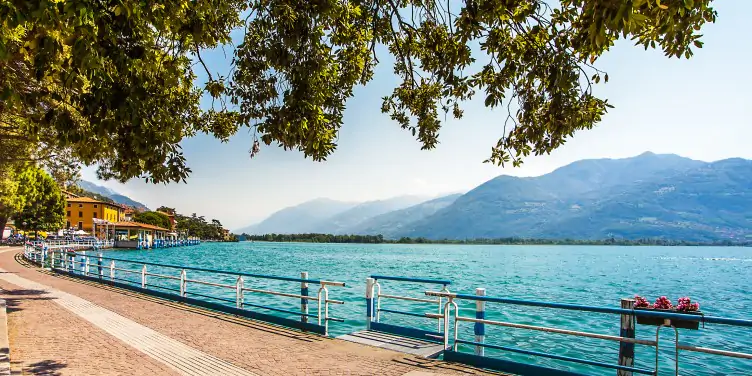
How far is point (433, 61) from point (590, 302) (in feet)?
92.4

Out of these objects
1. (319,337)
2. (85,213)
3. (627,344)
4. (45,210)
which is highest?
(627,344)

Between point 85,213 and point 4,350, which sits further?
point 85,213

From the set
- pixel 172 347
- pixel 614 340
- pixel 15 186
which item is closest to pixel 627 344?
pixel 614 340

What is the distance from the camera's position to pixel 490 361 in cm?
726

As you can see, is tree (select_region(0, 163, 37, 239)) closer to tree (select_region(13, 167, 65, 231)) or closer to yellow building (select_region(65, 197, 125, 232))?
tree (select_region(13, 167, 65, 231))

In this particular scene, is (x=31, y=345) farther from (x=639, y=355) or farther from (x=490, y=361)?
(x=639, y=355)

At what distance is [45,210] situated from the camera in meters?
75.4

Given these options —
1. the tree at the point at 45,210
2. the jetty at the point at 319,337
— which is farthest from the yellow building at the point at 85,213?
the jetty at the point at 319,337

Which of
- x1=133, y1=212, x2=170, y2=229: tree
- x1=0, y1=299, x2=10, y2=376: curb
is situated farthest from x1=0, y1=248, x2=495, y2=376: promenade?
x1=133, y1=212, x2=170, y2=229: tree

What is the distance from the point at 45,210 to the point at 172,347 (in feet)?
273

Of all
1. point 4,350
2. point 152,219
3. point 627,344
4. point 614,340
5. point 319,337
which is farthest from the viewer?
point 152,219

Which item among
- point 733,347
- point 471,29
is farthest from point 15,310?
point 733,347

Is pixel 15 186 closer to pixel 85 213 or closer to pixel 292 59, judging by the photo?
pixel 292 59

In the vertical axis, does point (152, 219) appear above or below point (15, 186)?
below
